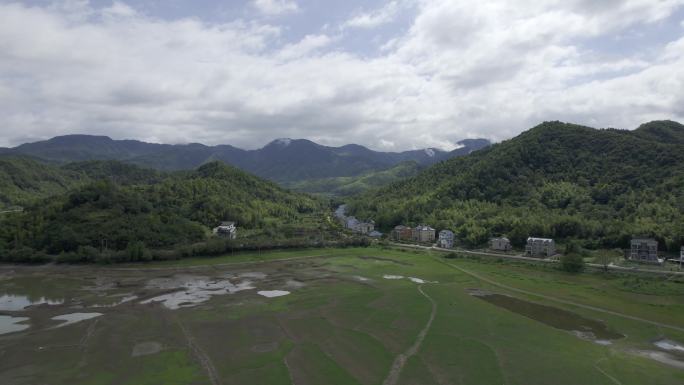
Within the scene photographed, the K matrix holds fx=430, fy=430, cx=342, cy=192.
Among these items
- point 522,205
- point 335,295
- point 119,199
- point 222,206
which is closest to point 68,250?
point 119,199

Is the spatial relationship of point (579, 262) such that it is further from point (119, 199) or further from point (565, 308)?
point (119, 199)

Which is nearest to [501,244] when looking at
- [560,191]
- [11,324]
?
[560,191]

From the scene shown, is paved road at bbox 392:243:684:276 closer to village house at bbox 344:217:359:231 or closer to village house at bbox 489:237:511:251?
village house at bbox 489:237:511:251

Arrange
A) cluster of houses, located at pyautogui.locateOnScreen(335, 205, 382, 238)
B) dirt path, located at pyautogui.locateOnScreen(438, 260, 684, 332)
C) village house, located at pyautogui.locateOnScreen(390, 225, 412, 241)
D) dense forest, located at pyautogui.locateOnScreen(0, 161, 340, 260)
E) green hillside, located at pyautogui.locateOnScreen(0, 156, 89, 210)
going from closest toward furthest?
1. dirt path, located at pyautogui.locateOnScreen(438, 260, 684, 332)
2. dense forest, located at pyautogui.locateOnScreen(0, 161, 340, 260)
3. village house, located at pyautogui.locateOnScreen(390, 225, 412, 241)
4. cluster of houses, located at pyautogui.locateOnScreen(335, 205, 382, 238)
5. green hillside, located at pyautogui.locateOnScreen(0, 156, 89, 210)

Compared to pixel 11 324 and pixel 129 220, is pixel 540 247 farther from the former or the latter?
pixel 129 220

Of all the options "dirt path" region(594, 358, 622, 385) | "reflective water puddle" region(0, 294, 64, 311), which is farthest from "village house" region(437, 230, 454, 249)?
"reflective water puddle" region(0, 294, 64, 311)
